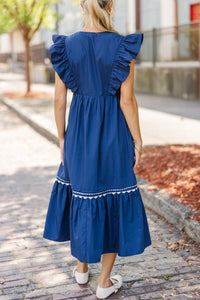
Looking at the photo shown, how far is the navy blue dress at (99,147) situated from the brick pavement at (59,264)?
424 millimetres

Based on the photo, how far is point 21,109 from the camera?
13.9 meters

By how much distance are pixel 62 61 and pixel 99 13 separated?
38 cm

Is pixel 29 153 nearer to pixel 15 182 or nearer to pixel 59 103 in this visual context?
pixel 15 182

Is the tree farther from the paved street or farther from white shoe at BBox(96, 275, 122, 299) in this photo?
white shoe at BBox(96, 275, 122, 299)

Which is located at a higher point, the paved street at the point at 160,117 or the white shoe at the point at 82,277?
the paved street at the point at 160,117

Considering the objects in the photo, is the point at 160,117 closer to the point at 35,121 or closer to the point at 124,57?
the point at 35,121

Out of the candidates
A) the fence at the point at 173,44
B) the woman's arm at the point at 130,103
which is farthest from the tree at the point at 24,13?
the woman's arm at the point at 130,103

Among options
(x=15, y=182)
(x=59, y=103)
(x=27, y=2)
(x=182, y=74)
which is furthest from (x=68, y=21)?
(x=59, y=103)

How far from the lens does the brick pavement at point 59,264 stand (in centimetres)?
331

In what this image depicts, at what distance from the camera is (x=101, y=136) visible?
3035 millimetres

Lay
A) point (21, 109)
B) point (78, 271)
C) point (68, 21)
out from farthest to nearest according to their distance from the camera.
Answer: point (68, 21)
point (21, 109)
point (78, 271)

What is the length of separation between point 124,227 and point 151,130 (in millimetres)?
6336

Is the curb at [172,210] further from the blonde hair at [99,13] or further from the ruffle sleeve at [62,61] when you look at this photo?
the blonde hair at [99,13]

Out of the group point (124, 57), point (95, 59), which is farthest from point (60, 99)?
point (124, 57)
